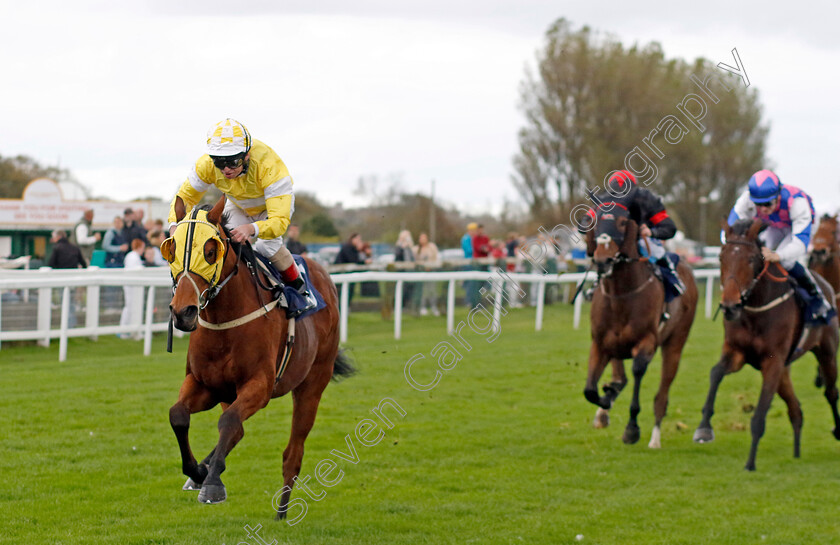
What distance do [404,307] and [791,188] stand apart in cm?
777

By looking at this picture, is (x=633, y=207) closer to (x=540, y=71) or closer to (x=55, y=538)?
(x=55, y=538)

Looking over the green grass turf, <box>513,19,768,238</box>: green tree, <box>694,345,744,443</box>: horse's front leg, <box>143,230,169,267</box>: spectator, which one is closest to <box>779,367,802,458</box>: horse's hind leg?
the green grass turf

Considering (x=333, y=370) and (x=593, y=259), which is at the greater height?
(x=593, y=259)

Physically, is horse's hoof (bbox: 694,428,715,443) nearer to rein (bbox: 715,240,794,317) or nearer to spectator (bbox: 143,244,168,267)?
rein (bbox: 715,240,794,317)

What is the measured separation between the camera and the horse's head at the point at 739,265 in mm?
7094

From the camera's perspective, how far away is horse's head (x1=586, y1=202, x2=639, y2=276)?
7.29 metres

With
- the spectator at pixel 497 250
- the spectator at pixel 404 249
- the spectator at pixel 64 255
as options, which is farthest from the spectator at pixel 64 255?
the spectator at pixel 497 250

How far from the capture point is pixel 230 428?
14.1ft

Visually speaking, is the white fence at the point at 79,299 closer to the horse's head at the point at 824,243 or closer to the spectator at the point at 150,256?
the spectator at the point at 150,256

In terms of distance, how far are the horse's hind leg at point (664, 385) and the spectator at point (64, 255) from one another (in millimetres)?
7801

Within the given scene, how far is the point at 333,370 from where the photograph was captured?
20.0 ft

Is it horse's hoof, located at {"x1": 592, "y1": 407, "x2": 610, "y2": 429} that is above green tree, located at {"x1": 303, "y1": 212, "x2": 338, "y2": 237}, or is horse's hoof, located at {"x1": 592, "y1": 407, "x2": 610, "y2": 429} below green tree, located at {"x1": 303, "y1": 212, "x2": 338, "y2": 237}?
below

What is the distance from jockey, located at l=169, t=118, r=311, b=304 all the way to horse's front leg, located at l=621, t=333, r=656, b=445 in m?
3.33

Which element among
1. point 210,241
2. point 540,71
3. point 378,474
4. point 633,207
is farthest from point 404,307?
point 540,71
